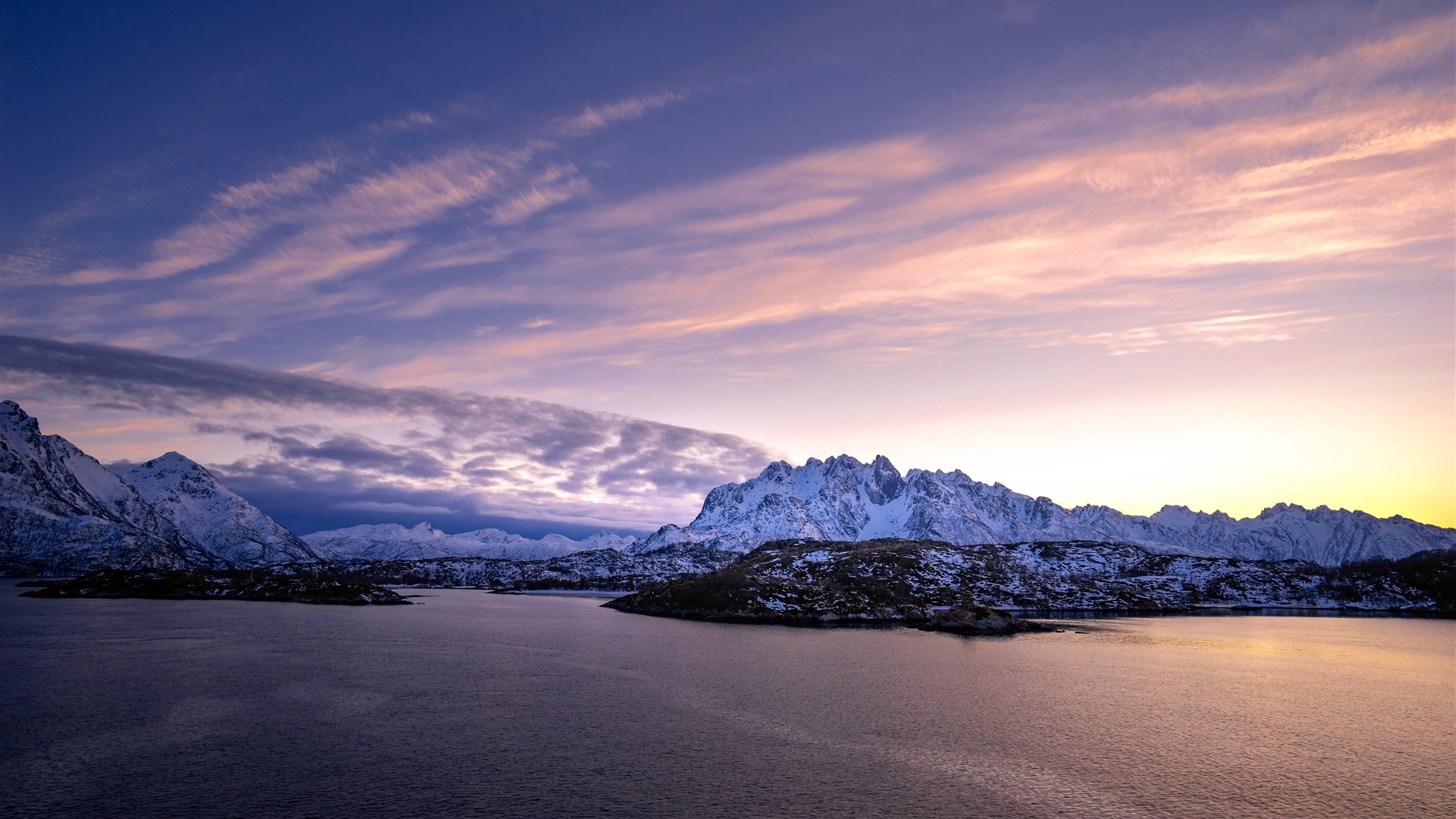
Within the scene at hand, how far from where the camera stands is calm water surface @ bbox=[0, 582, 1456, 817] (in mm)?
40031

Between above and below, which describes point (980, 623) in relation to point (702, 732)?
A: below

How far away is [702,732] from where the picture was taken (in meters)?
56.7

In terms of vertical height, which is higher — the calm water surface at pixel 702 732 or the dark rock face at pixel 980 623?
the calm water surface at pixel 702 732

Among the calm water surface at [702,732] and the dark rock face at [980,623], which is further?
the dark rock face at [980,623]

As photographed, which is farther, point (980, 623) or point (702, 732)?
point (980, 623)

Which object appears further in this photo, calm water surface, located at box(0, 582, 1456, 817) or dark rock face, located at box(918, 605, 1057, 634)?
dark rock face, located at box(918, 605, 1057, 634)

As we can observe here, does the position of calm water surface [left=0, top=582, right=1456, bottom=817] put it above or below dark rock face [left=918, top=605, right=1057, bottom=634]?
above

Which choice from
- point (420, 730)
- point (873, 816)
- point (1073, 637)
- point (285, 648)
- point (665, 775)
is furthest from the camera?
point (1073, 637)

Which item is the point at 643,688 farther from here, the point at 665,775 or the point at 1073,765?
the point at 1073,765

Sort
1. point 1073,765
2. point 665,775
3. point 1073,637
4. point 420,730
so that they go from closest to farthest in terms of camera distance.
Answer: point 665,775
point 1073,765
point 420,730
point 1073,637

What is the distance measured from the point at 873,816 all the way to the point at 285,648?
103 m

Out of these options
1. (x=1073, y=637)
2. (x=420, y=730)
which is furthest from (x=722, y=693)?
(x=1073, y=637)

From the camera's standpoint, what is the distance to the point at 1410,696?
78188 millimetres

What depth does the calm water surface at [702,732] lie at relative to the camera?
40031 mm
